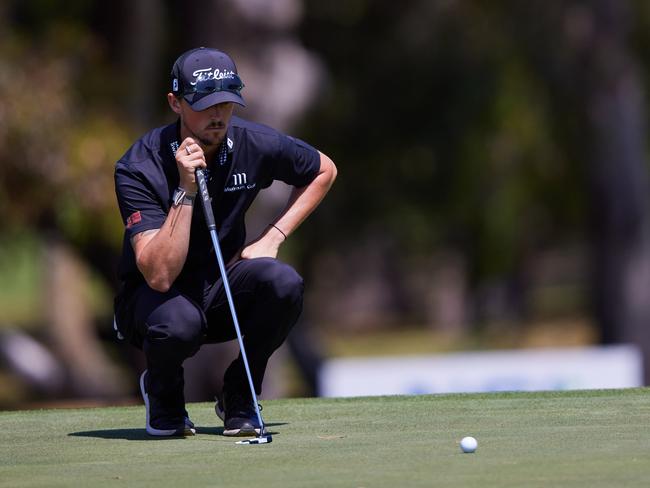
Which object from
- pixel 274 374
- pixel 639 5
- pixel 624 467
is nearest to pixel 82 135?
pixel 274 374

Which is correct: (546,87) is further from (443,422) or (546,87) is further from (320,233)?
(443,422)

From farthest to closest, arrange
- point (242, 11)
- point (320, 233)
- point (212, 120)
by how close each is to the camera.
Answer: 1. point (320, 233)
2. point (242, 11)
3. point (212, 120)

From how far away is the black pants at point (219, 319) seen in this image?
6289 mm

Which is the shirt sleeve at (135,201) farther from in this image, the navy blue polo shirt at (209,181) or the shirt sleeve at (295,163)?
the shirt sleeve at (295,163)

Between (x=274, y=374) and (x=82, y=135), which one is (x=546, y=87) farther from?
(x=82, y=135)

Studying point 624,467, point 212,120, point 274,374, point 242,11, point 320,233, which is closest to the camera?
point 624,467

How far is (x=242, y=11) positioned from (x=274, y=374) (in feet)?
15.6

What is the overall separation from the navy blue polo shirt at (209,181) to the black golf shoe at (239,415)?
0.49m

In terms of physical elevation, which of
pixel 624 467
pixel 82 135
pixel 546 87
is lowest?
pixel 624 467

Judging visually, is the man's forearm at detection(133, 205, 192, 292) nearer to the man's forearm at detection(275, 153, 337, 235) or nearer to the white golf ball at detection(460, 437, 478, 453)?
the man's forearm at detection(275, 153, 337, 235)

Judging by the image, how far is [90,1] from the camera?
765 inches

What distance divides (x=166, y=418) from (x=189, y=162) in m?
1.21

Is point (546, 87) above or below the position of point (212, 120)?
above

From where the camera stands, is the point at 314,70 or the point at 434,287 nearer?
the point at 314,70
